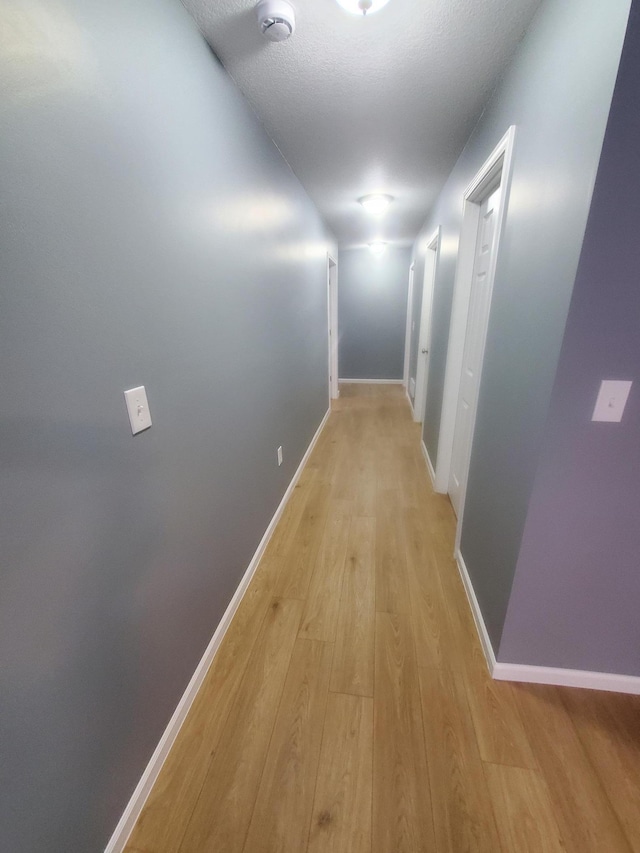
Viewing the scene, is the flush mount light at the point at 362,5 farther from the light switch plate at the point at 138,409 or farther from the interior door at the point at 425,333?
the interior door at the point at 425,333

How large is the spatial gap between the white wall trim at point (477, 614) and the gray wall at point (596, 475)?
0.26 feet

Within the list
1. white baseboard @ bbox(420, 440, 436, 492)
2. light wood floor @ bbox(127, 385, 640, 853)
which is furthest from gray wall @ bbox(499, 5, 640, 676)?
white baseboard @ bbox(420, 440, 436, 492)

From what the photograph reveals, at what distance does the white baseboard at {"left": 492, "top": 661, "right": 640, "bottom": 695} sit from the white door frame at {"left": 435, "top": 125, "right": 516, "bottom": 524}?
65 cm

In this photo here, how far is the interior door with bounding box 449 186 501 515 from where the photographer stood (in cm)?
172

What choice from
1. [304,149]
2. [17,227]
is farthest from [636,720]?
[304,149]

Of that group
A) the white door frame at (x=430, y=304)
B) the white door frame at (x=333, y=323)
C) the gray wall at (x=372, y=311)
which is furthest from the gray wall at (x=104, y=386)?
the gray wall at (x=372, y=311)

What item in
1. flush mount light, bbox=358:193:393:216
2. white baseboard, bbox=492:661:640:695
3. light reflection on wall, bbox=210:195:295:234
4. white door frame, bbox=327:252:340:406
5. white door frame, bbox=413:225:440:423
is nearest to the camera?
Result: white baseboard, bbox=492:661:640:695

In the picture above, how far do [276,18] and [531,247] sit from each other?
1.12 m

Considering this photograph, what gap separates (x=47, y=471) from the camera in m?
0.66

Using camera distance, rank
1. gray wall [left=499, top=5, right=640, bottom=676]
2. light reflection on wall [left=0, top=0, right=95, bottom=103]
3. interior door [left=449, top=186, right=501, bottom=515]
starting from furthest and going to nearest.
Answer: interior door [left=449, top=186, right=501, bottom=515], gray wall [left=499, top=5, right=640, bottom=676], light reflection on wall [left=0, top=0, right=95, bottom=103]

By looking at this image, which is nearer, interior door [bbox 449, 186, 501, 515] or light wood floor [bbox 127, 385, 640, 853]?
light wood floor [bbox 127, 385, 640, 853]

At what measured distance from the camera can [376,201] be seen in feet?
9.59

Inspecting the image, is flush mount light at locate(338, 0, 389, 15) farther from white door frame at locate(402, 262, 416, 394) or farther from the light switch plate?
white door frame at locate(402, 262, 416, 394)

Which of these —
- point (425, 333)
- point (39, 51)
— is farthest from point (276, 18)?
point (425, 333)
